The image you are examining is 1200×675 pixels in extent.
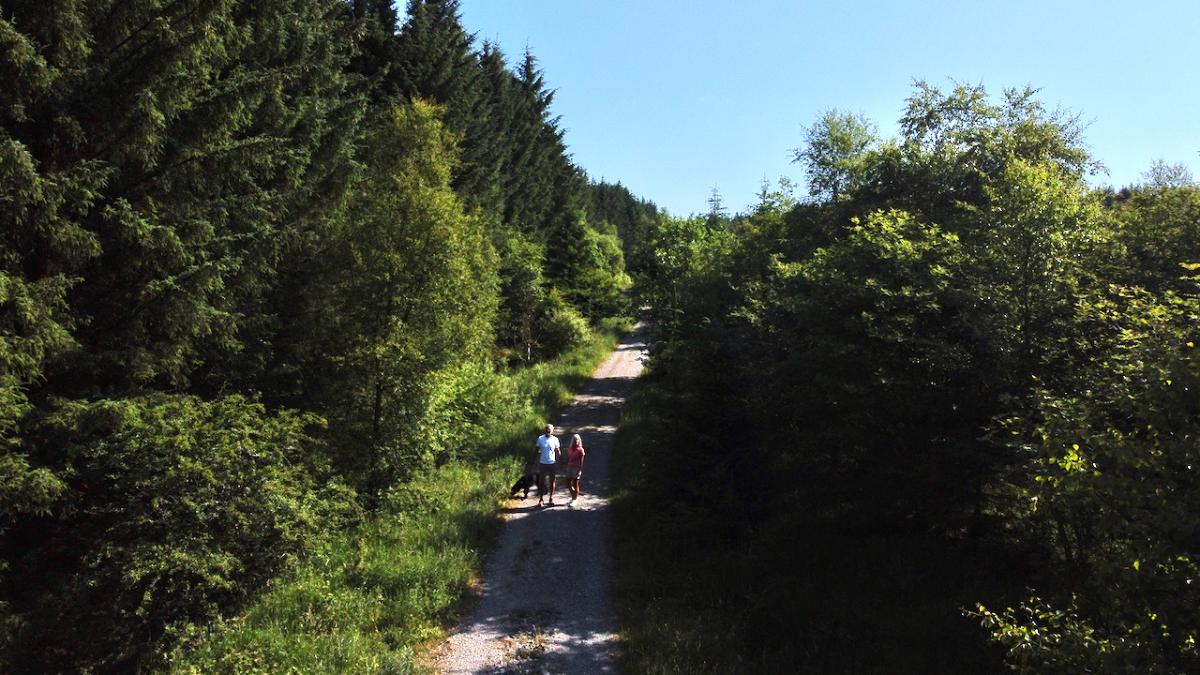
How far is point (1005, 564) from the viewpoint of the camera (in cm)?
1099

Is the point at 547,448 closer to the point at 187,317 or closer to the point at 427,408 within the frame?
the point at 427,408

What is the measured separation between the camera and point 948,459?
1015 centimetres

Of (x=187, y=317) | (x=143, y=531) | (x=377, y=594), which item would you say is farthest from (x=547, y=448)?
(x=143, y=531)

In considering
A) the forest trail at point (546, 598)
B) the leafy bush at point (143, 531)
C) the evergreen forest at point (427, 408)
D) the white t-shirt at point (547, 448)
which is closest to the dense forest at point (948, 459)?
the evergreen forest at point (427, 408)

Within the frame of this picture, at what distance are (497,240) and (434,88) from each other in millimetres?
5966

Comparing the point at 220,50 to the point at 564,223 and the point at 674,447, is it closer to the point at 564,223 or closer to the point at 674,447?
the point at 674,447

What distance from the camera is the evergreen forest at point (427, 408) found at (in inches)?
303

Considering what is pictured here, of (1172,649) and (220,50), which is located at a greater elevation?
(220,50)

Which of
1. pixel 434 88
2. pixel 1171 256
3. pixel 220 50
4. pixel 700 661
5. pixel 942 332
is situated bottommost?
pixel 700 661

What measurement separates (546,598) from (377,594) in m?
2.68

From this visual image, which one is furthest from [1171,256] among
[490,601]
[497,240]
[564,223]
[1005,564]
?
[564,223]

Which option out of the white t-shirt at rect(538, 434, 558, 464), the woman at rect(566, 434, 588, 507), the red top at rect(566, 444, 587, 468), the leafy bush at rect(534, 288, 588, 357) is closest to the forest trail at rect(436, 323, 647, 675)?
the woman at rect(566, 434, 588, 507)

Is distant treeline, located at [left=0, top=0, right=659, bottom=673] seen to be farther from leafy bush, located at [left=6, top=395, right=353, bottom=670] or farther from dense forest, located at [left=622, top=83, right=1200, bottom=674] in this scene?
dense forest, located at [left=622, top=83, right=1200, bottom=674]

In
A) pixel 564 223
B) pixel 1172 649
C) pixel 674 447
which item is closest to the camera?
pixel 1172 649
